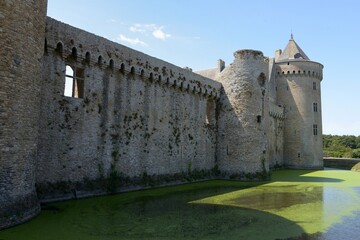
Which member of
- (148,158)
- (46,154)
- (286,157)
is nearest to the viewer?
(46,154)

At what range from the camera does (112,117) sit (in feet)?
49.6

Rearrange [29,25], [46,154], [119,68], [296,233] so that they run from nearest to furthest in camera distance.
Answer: [296,233]
[29,25]
[46,154]
[119,68]

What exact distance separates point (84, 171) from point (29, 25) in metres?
6.38

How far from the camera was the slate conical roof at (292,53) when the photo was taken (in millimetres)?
37469

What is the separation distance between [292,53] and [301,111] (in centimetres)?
700

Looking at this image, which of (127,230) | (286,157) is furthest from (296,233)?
(286,157)

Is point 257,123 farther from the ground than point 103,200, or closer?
farther from the ground

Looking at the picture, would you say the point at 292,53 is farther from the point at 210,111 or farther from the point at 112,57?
the point at 112,57

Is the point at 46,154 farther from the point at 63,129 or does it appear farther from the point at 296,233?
the point at 296,233

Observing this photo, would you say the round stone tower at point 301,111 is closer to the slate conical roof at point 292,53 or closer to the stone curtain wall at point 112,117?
the slate conical roof at point 292,53

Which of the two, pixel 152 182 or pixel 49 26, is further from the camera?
pixel 152 182

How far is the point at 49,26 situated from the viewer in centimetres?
1240

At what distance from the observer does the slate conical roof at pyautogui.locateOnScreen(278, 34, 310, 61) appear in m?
37.5

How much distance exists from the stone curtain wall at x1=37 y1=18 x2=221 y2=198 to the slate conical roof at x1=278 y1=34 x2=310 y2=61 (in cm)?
2014
